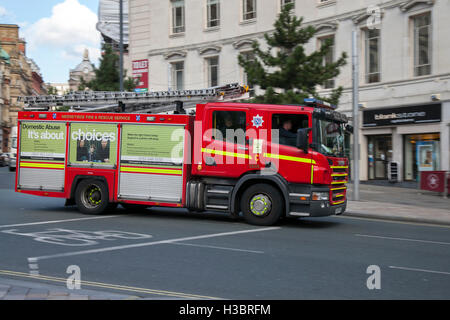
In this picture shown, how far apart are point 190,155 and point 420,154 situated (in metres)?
15.0

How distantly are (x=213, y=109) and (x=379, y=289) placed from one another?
686 cm

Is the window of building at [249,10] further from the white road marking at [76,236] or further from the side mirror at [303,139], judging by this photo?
the white road marking at [76,236]

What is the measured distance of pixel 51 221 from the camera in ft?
39.4

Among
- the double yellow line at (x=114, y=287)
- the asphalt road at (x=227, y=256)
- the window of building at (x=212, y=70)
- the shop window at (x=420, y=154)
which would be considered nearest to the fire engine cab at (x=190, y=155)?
the asphalt road at (x=227, y=256)

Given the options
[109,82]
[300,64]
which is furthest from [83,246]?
[109,82]

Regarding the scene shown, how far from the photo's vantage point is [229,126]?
1198 cm

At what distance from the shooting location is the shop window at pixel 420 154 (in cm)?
2324

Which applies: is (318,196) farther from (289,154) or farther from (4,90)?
(4,90)

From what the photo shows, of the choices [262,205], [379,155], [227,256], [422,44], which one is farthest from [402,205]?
[227,256]

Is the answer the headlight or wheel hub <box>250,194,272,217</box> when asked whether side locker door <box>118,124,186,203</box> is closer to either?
wheel hub <box>250,194,272,217</box>

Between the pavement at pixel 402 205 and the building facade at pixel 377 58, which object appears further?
the building facade at pixel 377 58

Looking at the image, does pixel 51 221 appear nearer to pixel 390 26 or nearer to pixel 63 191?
pixel 63 191

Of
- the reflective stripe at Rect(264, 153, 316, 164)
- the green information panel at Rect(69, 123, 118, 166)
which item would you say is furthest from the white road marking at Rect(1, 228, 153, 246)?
the reflective stripe at Rect(264, 153, 316, 164)

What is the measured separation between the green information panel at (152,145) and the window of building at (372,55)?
15.6 metres
